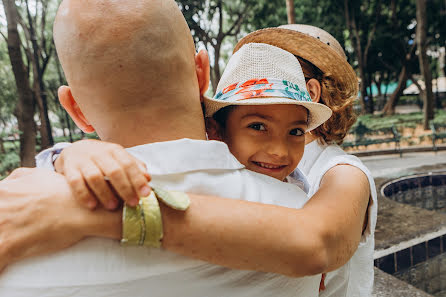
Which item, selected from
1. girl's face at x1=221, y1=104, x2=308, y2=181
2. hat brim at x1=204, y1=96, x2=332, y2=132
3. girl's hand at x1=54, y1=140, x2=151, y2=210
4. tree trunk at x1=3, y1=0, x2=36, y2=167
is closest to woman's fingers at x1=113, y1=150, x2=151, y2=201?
girl's hand at x1=54, y1=140, x2=151, y2=210

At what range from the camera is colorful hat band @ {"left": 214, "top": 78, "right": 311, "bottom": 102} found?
1360 mm

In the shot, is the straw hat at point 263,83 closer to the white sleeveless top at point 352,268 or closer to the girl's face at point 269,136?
the girl's face at point 269,136

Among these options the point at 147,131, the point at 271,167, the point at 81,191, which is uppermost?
the point at 147,131

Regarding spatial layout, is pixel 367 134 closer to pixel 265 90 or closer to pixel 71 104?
pixel 265 90

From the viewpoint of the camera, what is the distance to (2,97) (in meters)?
17.3

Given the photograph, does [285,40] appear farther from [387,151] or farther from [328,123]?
[387,151]

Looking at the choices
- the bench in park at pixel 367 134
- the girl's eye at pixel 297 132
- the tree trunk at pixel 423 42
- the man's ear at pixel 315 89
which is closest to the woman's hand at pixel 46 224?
the girl's eye at pixel 297 132

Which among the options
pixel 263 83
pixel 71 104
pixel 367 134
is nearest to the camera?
pixel 71 104

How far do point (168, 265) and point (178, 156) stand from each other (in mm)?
274

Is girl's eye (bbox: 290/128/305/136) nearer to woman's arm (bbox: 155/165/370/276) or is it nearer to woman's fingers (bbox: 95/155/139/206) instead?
woman's arm (bbox: 155/165/370/276)

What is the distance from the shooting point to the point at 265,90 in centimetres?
138

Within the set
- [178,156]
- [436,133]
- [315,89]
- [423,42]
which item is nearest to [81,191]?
[178,156]

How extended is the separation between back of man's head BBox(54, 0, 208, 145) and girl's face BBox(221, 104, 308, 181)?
54 centimetres

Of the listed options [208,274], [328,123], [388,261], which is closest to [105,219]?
[208,274]
